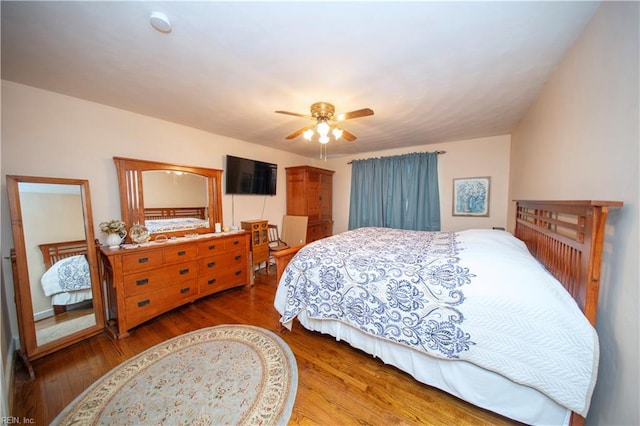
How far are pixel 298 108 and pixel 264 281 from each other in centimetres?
260

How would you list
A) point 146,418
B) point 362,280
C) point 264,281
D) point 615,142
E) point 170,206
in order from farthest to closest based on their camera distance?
point 264,281, point 170,206, point 362,280, point 146,418, point 615,142

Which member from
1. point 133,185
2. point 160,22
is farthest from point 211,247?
point 160,22

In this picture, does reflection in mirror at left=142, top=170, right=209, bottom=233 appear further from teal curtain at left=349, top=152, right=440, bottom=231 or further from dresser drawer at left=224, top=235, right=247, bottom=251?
teal curtain at left=349, top=152, right=440, bottom=231

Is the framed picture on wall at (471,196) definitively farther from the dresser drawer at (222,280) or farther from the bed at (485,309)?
the dresser drawer at (222,280)

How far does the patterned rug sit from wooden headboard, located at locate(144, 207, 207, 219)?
147cm

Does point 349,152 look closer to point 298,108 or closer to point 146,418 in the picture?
point 298,108

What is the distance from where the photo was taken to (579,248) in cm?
114

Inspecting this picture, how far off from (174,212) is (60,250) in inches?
41.3

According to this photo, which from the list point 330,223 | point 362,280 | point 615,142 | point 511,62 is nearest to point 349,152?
point 330,223

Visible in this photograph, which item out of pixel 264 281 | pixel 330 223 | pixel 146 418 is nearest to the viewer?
pixel 146 418

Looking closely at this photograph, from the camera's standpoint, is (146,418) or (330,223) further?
(330,223)

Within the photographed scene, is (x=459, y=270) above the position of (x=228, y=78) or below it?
below

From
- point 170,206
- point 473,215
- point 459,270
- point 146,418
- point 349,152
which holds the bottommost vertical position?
point 146,418

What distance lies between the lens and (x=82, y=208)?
6.43 ft
